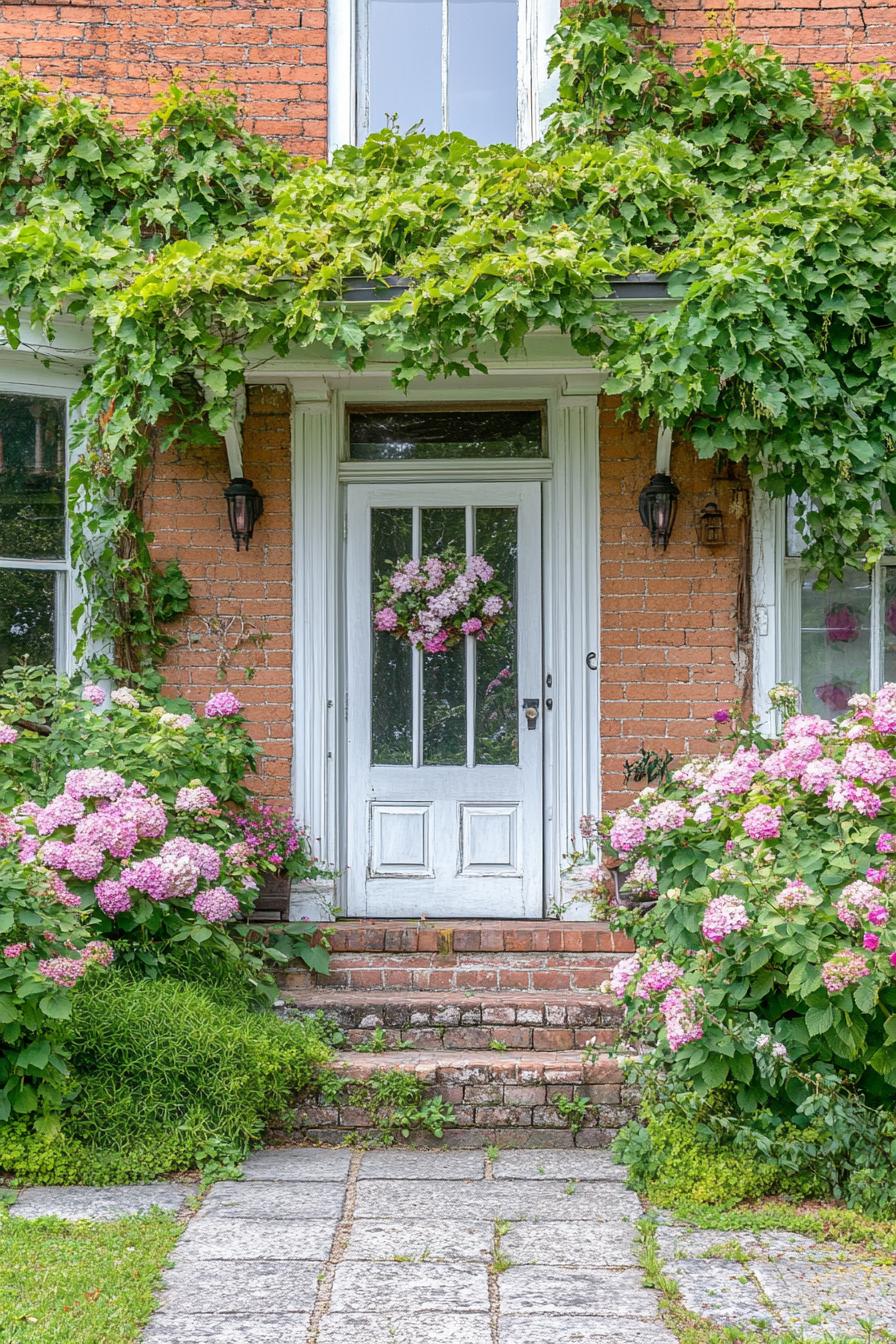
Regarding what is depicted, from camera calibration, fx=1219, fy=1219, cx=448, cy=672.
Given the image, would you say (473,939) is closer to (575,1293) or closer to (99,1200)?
(99,1200)

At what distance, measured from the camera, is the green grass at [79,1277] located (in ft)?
8.96

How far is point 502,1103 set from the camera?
425cm

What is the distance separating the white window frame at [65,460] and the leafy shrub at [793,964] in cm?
299

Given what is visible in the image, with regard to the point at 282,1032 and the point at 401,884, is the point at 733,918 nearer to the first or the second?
the point at 282,1032

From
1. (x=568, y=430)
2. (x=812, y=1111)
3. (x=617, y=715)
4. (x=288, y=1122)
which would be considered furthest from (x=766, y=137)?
(x=288, y=1122)

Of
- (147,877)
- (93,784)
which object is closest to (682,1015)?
(147,877)

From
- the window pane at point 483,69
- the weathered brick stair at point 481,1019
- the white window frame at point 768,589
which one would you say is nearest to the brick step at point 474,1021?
the weathered brick stair at point 481,1019

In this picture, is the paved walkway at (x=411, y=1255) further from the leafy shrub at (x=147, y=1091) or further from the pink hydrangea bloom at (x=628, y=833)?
the pink hydrangea bloom at (x=628, y=833)

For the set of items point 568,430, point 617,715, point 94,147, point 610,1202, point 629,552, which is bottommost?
point 610,1202

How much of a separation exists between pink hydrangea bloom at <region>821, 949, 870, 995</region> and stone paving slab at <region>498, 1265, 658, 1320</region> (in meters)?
0.91

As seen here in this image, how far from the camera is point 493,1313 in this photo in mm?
2889

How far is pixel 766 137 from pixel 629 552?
193 cm

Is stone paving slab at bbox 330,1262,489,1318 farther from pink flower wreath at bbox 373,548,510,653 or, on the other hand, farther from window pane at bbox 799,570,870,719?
window pane at bbox 799,570,870,719

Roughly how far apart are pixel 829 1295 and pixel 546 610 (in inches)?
131
